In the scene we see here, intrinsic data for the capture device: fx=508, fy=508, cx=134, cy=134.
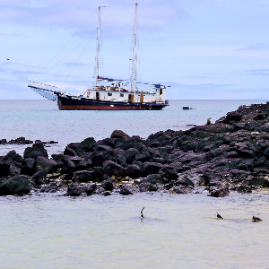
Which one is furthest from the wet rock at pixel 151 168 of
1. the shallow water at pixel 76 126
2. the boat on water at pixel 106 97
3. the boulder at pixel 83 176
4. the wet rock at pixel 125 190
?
the boat on water at pixel 106 97

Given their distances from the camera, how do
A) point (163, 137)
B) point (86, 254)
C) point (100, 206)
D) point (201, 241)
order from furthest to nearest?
point (163, 137) < point (100, 206) < point (201, 241) < point (86, 254)

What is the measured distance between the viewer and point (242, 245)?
9266mm

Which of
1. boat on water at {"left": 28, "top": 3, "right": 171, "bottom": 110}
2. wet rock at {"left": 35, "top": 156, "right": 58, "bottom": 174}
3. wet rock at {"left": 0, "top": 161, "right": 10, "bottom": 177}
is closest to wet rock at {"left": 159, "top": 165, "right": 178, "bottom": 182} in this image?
wet rock at {"left": 35, "top": 156, "right": 58, "bottom": 174}

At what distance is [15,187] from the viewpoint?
14.2 metres

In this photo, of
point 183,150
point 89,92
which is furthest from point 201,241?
point 89,92

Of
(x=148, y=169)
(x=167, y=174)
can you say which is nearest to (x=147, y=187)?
(x=167, y=174)

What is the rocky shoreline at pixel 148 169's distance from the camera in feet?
48.0

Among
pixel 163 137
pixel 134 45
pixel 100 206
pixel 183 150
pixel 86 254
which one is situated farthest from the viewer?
pixel 134 45

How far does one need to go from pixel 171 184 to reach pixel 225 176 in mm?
1938

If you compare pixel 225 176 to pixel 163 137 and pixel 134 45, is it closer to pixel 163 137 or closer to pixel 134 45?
pixel 163 137

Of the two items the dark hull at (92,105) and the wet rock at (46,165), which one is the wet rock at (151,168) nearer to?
the wet rock at (46,165)

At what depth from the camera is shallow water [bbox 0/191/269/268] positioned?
8.49 m

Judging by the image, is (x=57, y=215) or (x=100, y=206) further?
(x=100, y=206)

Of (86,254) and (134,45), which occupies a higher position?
(134,45)
